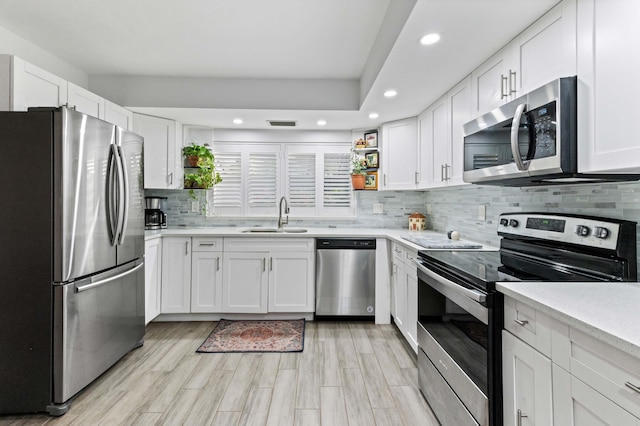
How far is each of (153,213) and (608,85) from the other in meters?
3.84

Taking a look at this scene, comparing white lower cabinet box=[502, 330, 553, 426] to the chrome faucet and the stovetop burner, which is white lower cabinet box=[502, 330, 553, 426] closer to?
the stovetop burner

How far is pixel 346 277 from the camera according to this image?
3.40 meters

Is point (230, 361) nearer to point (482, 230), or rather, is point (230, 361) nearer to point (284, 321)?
point (284, 321)

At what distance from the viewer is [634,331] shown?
822 mm

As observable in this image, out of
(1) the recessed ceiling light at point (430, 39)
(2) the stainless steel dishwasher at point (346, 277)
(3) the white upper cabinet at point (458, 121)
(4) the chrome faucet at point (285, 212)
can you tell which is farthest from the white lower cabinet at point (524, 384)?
(4) the chrome faucet at point (285, 212)

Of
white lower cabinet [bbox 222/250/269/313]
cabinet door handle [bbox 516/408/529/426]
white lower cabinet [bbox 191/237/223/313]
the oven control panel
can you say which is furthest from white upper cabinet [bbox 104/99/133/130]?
cabinet door handle [bbox 516/408/529/426]

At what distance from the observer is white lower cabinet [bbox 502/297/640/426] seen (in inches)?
32.2

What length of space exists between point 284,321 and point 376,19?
2810mm

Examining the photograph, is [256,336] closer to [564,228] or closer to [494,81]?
[564,228]

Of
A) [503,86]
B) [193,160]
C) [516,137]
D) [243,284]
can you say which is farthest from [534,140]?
[193,160]

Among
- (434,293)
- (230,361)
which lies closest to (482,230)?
(434,293)

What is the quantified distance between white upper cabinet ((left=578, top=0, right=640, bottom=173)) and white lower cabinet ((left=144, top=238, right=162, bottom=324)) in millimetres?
3218

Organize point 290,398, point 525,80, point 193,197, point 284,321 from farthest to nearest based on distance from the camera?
1. point 193,197
2. point 284,321
3. point 290,398
4. point 525,80

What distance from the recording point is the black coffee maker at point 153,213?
364cm
